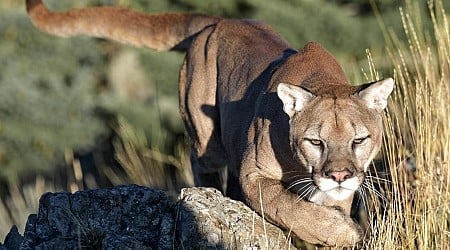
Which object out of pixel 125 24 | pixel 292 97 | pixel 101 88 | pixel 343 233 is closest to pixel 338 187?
pixel 343 233

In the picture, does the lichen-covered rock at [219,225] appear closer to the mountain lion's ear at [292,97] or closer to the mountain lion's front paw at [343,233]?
the mountain lion's front paw at [343,233]

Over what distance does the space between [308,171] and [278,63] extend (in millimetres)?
1034

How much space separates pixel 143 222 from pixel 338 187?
0.95 metres

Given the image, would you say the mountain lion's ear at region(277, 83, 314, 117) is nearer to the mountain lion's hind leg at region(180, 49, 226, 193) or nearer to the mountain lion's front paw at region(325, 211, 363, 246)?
the mountain lion's front paw at region(325, 211, 363, 246)

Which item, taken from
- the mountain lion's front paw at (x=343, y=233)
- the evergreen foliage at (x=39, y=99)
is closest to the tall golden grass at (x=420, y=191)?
the mountain lion's front paw at (x=343, y=233)

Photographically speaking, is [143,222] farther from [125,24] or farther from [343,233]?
[125,24]

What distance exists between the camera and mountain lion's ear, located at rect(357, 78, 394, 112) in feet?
17.0

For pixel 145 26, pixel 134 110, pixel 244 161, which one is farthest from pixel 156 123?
pixel 244 161

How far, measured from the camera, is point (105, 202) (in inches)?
196

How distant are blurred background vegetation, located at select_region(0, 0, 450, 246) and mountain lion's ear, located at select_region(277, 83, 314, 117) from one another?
20.1 feet

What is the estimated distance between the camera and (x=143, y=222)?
195 inches

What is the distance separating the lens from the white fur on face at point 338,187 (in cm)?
493

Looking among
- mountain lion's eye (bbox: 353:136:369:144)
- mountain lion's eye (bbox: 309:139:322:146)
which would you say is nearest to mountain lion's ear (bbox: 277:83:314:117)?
mountain lion's eye (bbox: 309:139:322:146)

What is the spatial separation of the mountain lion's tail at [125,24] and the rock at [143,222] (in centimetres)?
237
